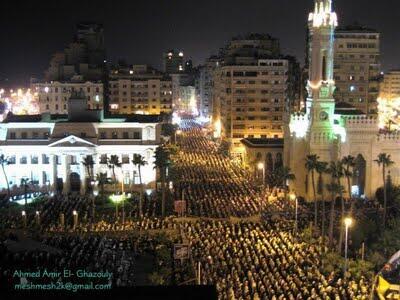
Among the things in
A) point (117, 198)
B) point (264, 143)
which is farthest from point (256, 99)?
point (117, 198)

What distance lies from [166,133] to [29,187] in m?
47.1

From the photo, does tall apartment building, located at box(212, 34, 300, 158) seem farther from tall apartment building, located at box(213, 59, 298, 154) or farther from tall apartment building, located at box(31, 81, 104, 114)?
tall apartment building, located at box(31, 81, 104, 114)

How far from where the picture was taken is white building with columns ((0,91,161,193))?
9131 cm

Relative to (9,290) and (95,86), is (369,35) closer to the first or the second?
(95,86)

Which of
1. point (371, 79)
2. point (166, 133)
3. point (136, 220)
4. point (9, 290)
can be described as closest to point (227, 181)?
point (136, 220)

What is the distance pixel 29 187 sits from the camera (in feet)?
299

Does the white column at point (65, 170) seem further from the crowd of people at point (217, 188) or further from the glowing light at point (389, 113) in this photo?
the glowing light at point (389, 113)

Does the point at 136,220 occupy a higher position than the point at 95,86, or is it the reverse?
the point at 95,86

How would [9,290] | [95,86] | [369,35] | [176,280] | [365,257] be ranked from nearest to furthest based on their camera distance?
1. [9,290]
2. [176,280]
3. [365,257]
4. [369,35]
5. [95,86]

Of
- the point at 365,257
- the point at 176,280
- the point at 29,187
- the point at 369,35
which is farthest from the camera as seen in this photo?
the point at 369,35

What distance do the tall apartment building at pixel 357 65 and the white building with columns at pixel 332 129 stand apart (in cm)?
4891

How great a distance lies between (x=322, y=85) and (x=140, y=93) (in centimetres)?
10540

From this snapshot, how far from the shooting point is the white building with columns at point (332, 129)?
8075cm

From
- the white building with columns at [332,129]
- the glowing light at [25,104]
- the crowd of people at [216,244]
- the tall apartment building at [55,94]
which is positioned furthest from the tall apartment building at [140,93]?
the white building with columns at [332,129]
